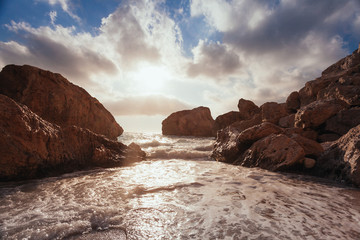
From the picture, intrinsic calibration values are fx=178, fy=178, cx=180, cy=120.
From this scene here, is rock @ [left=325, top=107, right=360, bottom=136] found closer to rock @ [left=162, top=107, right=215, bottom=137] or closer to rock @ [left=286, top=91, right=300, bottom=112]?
rock @ [left=286, top=91, right=300, bottom=112]

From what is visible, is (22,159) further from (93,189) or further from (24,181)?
(93,189)

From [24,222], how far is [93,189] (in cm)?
130

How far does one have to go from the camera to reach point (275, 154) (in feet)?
16.7

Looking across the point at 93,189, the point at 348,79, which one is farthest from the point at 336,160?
the point at 348,79

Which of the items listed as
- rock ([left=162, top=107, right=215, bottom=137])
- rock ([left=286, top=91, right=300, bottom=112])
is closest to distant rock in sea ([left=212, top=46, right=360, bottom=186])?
rock ([left=286, top=91, right=300, bottom=112])

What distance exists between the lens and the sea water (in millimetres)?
1838

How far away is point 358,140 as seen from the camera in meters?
3.81

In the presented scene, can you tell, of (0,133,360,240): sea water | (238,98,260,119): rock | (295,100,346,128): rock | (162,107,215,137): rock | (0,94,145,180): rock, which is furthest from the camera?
(162,107,215,137): rock

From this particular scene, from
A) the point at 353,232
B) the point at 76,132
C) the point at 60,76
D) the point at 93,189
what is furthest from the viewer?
the point at 60,76

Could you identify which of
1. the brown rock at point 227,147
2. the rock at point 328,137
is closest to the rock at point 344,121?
the rock at point 328,137

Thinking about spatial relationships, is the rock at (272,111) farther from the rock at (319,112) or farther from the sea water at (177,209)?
the sea water at (177,209)

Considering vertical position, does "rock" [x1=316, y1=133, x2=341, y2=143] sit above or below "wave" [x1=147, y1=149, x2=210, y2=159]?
above

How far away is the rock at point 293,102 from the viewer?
14.1 metres

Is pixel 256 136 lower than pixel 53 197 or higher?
higher
